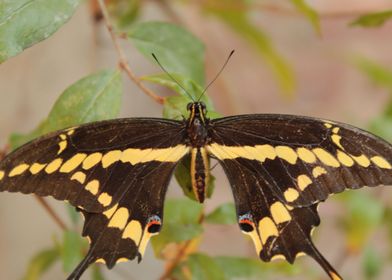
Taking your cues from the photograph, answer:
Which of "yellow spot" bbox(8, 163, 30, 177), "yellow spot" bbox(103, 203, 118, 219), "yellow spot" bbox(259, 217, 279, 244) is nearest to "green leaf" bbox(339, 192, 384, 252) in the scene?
"yellow spot" bbox(259, 217, 279, 244)

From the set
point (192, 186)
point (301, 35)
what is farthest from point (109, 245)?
point (301, 35)

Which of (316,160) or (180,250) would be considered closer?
(316,160)

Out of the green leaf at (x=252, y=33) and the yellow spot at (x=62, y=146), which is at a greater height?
the green leaf at (x=252, y=33)

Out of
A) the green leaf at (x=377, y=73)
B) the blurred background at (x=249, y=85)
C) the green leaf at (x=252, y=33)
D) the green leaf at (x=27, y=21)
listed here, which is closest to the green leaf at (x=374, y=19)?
the blurred background at (x=249, y=85)

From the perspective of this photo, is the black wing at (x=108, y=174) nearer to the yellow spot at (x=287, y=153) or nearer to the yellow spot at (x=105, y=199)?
the yellow spot at (x=105, y=199)

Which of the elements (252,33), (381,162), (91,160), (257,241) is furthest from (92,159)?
(252,33)

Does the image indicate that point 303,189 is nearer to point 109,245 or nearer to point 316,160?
point 316,160
